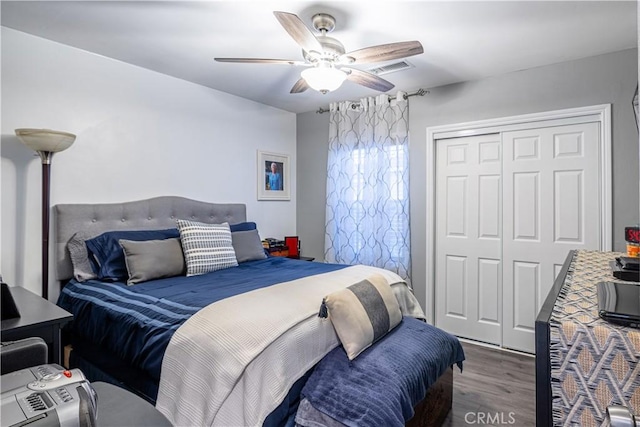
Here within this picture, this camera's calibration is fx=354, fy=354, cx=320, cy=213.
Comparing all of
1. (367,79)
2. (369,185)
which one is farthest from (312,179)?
(367,79)

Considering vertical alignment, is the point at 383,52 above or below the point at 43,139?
above

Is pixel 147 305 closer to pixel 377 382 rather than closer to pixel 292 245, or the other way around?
pixel 377 382

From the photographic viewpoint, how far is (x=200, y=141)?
11.5 ft

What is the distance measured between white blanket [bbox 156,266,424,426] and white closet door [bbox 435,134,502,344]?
2.20 meters

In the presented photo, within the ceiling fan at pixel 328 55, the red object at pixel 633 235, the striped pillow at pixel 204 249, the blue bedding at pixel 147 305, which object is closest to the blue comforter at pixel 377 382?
the blue bedding at pixel 147 305

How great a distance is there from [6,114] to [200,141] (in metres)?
1.47

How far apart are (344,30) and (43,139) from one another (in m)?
2.06

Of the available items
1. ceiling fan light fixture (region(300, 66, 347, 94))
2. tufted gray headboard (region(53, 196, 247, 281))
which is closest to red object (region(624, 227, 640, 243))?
ceiling fan light fixture (region(300, 66, 347, 94))

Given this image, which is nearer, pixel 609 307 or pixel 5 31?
pixel 609 307

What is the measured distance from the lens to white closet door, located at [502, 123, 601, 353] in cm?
288

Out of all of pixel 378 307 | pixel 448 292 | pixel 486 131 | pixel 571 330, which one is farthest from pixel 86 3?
pixel 448 292

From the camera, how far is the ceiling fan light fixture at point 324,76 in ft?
6.93

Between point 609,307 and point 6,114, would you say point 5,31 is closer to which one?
point 6,114

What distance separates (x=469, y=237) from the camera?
345 centimetres
